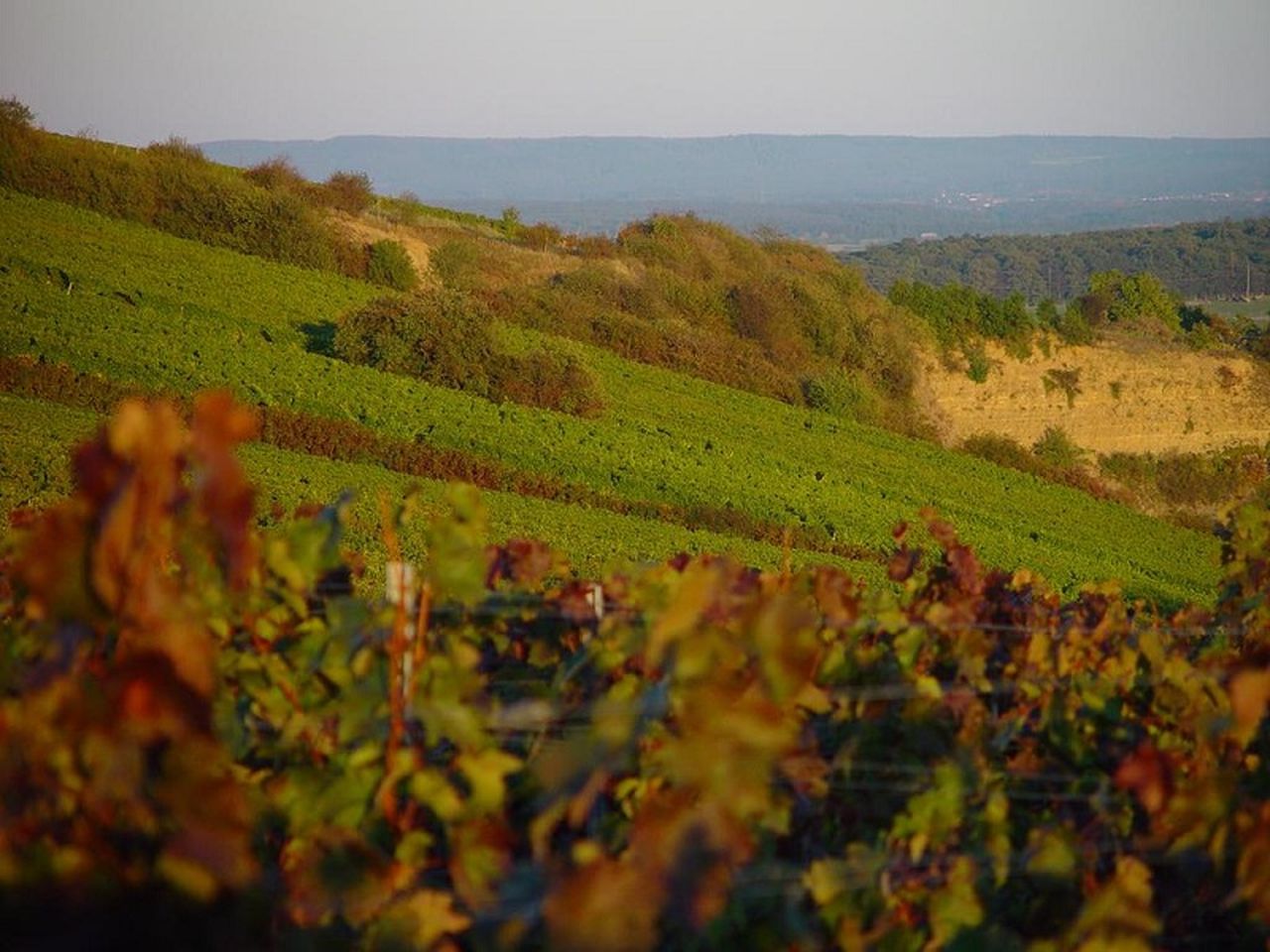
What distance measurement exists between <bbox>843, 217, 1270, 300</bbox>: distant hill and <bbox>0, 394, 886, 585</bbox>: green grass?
97.3 meters

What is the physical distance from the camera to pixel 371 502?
55.4 ft

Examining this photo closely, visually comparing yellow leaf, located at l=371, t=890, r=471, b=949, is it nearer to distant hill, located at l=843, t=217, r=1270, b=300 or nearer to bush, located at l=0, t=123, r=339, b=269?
bush, located at l=0, t=123, r=339, b=269

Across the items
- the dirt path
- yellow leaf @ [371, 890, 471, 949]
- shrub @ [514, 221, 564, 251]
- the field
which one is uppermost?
shrub @ [514, 221, 564, 251]

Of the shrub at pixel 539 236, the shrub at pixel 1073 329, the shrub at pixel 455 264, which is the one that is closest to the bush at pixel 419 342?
the shrub at pixel 455 264

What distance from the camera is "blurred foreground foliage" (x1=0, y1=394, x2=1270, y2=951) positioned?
182 centimetres

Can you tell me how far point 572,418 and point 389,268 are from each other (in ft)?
38.5

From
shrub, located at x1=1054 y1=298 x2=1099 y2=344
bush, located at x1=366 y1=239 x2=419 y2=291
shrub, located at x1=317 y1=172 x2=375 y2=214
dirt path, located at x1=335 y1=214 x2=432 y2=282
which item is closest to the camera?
bush, located at x1=366 y1=239 x2=419 y2=291

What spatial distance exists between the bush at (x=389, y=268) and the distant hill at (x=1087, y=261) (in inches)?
3278

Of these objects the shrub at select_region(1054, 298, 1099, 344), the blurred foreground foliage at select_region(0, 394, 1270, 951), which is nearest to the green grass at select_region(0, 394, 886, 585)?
the blurred foreground foliage at select_region(0, 394, 1270, 951)

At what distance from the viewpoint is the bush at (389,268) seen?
115 feet

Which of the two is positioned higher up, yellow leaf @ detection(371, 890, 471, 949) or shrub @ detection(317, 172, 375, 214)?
shrub @ detection(317, 172, 375, 214)

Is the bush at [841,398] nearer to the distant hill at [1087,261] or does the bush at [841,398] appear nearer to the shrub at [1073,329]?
the shrub at [1073,329]

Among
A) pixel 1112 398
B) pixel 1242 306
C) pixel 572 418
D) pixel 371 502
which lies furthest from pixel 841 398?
pixel 1242 306

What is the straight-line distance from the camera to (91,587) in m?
1.85
